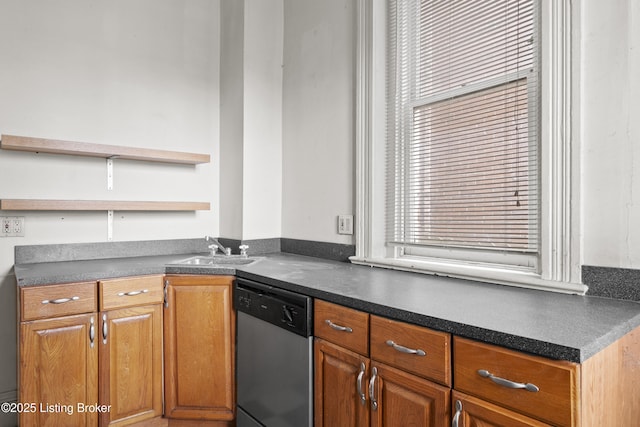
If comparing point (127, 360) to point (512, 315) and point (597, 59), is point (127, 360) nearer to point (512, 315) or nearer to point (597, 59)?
point (512, 315)

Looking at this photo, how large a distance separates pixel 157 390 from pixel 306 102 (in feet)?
6.58

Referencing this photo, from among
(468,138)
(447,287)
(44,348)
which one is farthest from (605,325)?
(44,348)

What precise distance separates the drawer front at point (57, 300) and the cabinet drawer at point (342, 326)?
116cm

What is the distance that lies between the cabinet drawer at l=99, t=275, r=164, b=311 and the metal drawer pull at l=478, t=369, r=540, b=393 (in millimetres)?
1689

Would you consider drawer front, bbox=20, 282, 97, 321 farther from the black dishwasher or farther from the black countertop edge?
the black countertop edge

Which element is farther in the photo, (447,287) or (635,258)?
(447,287)

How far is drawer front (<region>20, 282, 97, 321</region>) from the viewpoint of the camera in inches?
69.7

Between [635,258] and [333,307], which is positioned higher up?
[635,258]

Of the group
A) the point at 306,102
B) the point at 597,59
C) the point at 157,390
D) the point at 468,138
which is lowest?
the point at 157,390

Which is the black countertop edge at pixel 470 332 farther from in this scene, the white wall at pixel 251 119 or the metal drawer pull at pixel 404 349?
the white wall at pixel 251 119

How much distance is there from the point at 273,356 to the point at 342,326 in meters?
0.52

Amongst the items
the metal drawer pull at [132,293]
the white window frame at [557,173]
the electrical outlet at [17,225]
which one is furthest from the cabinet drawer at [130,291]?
the white window frame at [557,173]

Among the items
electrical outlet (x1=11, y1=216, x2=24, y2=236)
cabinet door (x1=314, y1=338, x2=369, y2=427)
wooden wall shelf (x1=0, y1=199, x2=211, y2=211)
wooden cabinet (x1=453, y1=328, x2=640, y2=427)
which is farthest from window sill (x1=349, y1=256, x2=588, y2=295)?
electrical outlet (x1=11, y1=216, x2=24, y2=236)

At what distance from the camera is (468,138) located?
72.9 inches
